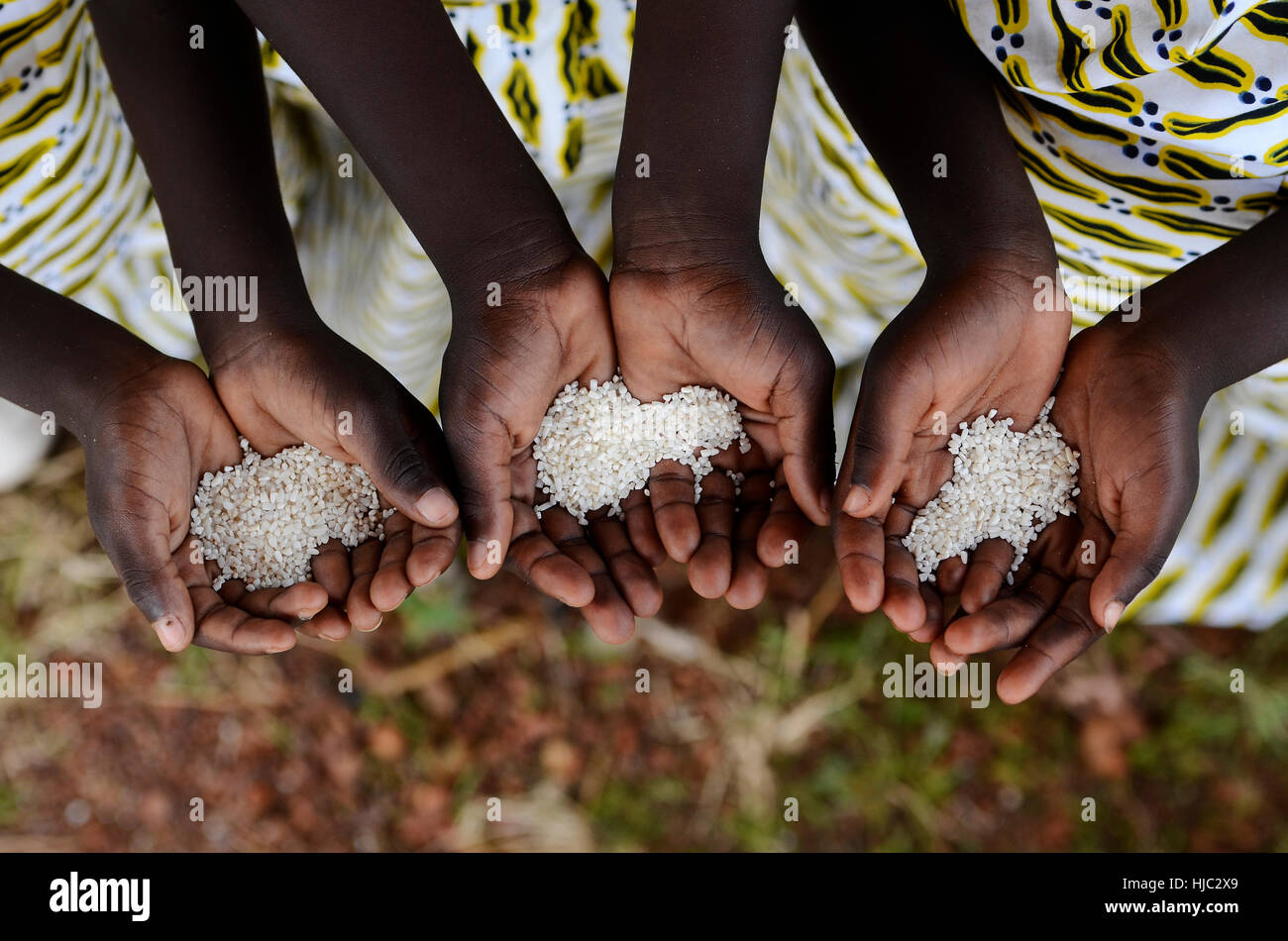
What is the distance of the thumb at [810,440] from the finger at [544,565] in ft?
0.97

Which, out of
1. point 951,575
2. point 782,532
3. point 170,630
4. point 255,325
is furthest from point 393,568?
point 951,575

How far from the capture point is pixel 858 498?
114 centimetres

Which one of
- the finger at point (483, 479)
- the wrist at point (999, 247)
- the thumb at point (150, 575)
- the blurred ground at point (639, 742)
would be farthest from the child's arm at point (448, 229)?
the blurred ground at point (639, 742)

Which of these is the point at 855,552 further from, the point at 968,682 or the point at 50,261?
the point at 50,261

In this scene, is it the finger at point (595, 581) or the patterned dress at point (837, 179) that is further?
the finger at point (595, 581)

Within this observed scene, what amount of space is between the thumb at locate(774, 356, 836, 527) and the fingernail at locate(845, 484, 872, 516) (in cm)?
10

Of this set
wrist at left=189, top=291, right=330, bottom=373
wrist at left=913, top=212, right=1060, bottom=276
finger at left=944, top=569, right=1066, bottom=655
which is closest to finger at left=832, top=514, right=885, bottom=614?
finger at left=944, top=569, right=1066, bottom=655

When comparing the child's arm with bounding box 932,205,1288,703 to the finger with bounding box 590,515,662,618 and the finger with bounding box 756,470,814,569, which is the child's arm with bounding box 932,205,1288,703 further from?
the finger with bounding box 590,515,662,618

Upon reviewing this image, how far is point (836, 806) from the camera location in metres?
1.88

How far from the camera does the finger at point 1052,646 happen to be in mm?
1139

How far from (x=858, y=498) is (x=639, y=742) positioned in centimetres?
94

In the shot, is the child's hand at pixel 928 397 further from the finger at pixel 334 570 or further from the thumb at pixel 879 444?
the finger at pixel 334 570

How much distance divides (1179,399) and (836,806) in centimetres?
105

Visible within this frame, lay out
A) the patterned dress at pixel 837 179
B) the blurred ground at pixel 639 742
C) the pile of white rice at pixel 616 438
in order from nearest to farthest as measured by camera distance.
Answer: the patterned dress at pixel 837 179
the pile of white rice at pixel 616 438
the blurred ground at pixel 639 742
